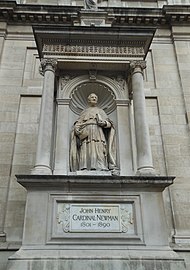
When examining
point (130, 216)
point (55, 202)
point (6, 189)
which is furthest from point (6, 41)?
point (130, 216)

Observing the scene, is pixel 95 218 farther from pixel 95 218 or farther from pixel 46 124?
pixel 46 124

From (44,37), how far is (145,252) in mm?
6468

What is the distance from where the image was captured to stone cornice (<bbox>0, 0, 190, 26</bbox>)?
12703 mm

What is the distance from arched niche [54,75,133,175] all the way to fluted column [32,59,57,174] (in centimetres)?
45

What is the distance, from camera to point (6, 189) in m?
9.65

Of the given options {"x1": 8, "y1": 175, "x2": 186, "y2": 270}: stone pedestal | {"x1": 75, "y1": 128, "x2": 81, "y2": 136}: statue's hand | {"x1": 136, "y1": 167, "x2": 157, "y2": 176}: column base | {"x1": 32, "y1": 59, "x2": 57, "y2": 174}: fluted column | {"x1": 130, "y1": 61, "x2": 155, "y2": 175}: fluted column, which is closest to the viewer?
{"x1": 8, "y1": 175, "x2": 186, "y2": 270}: stone pedestal

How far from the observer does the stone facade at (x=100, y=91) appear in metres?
8.88

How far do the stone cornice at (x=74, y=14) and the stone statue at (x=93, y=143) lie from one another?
5.74 metres

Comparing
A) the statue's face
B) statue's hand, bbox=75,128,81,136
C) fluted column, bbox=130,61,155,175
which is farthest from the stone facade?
the statue's face

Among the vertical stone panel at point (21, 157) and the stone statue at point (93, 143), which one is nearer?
the stone statue at point (93, 143)

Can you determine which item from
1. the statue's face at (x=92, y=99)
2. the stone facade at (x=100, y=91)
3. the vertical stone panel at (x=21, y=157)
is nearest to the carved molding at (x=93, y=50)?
the stone facade at (x=100, y=91)

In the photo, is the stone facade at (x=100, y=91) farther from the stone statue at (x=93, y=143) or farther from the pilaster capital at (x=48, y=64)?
the stone statue at (x=93, y=143)

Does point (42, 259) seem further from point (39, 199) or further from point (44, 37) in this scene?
point (44, 37)

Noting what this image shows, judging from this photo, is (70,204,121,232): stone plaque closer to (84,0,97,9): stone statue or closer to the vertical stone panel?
the vertical stone panel
